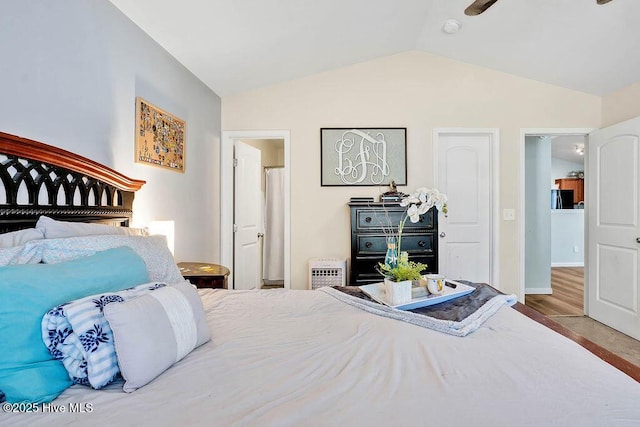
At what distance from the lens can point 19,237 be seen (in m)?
1.19

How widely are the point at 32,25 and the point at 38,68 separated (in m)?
0.18

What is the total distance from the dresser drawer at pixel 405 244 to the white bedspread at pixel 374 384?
1.88 metres

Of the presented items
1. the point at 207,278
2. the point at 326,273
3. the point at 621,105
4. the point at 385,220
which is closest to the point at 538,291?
the point at 621,105

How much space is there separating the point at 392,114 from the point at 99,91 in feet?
9.00

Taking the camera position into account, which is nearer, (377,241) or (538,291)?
(377,241)

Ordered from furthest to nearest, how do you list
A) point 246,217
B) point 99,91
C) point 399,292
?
point 246,217 → point 99,91 → point 399,292

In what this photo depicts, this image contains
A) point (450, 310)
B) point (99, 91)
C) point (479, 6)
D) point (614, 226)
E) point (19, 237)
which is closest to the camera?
point (19, 237)

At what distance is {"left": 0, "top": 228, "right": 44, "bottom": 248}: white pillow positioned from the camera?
3.75 feet

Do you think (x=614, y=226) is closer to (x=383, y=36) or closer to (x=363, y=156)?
(x=363, y=156)

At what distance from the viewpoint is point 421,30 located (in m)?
3.20

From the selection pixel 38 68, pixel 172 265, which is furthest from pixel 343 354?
pixel 38 68

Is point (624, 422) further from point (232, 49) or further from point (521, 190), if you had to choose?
point (521, 190)

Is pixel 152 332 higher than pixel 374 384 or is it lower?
higher

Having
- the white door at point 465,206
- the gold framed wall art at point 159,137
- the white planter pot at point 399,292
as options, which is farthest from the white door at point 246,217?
the white planter pot at point 399,292
